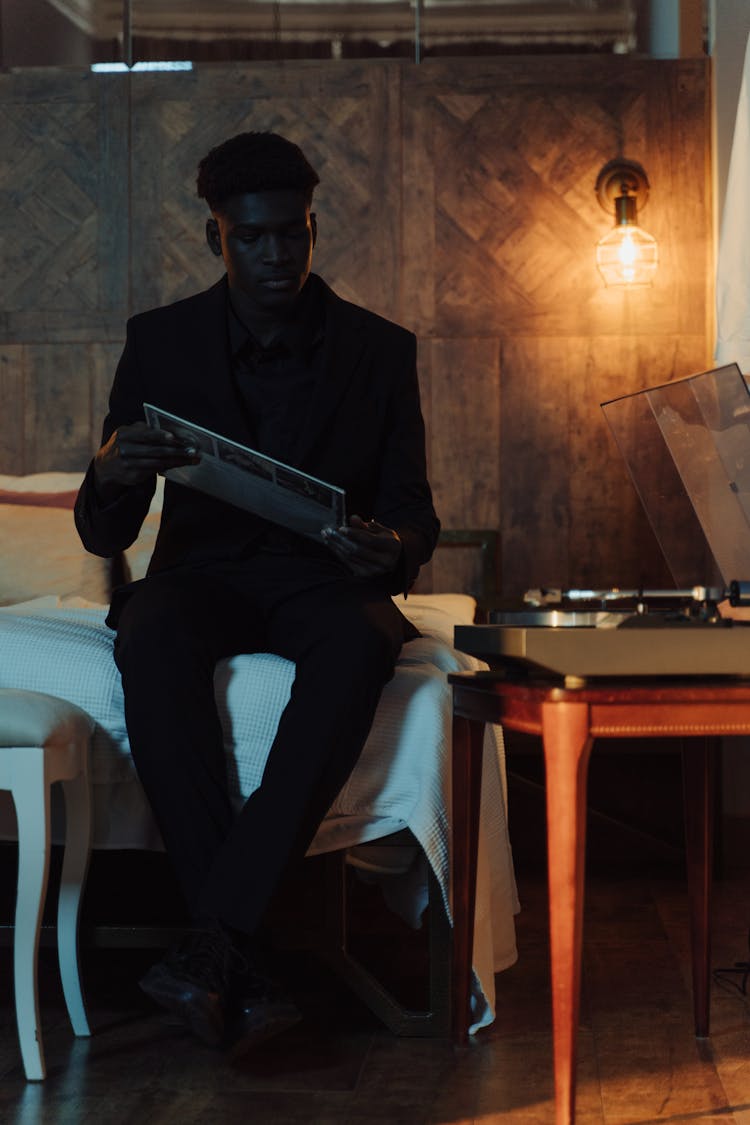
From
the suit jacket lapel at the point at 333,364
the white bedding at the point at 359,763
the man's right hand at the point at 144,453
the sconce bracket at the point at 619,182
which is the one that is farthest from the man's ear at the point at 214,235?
the sconce bracket at the point at 619,182

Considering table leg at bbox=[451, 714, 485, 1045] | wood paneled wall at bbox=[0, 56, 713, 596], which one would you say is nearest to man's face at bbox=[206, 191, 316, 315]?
table leg at bbox=[451, 714, 485, 1045]

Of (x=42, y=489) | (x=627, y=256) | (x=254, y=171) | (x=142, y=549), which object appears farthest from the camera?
(x=627, y=256)

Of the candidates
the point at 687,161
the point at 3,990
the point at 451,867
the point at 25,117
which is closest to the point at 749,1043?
the point at 451,867

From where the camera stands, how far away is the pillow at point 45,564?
3.39 meters

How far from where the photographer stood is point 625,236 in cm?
404

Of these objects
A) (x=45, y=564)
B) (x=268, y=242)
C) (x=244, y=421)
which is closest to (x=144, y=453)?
(x=244, y=421)

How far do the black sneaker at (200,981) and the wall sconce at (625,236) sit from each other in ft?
9.57

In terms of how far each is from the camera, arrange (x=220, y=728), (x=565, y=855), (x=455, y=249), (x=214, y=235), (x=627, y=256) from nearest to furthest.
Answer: (x=565, y=855) < (x=220, y=728) < (x=214, y=235) < (x=627, y=256) < (x=455, y=249)

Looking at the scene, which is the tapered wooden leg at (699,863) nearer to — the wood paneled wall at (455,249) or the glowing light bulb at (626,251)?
the wood paneled wall at (455,249)

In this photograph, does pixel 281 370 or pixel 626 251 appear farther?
pixel 626 251

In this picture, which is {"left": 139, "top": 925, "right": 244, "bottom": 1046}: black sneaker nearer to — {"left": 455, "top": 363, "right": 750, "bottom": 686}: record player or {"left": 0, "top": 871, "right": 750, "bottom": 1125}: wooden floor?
{"left": 0, "top": 871, "right": 750, "bottom": 1125}: wooden floor

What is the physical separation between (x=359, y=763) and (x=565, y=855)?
57 cm

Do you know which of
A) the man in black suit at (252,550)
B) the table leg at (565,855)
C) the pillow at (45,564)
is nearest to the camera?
the table leg at (565,855)

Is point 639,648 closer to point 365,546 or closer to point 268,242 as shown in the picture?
point 365,546
